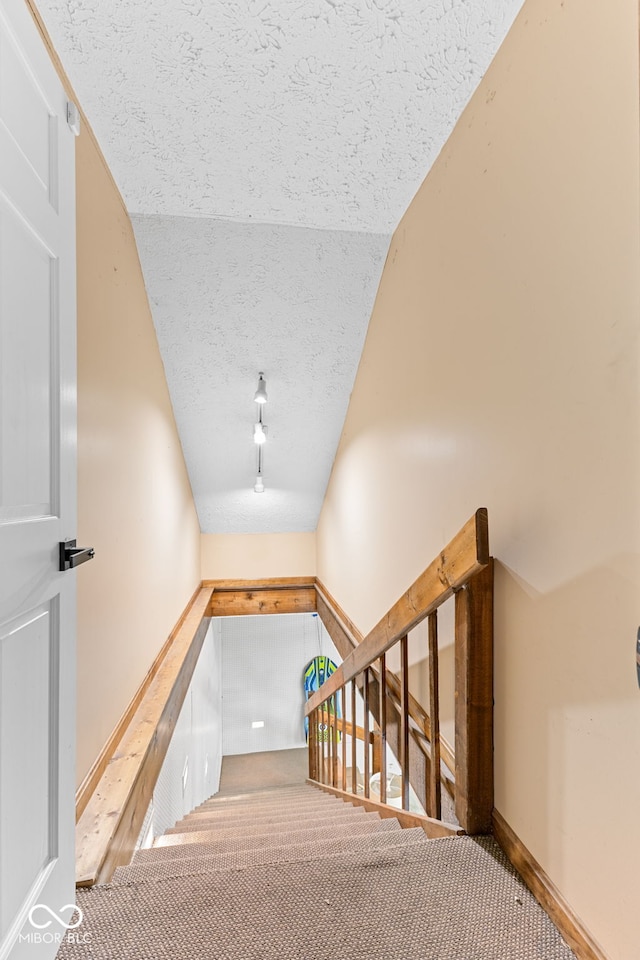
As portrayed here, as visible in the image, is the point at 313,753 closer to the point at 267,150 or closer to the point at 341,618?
the point at 341,618

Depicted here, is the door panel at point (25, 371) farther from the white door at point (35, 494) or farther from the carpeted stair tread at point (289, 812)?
the carpeted stair tread at point (289, 812)

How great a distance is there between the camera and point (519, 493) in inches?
48.0

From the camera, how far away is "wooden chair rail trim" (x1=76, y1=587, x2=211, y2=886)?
1.26m

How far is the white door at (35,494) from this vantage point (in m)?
0.83

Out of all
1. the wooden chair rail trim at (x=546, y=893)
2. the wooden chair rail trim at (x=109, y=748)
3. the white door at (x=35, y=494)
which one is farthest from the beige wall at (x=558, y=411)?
the wooden chair rail trim at (x=109, y=748)

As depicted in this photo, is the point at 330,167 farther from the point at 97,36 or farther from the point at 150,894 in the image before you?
the point at 150,894

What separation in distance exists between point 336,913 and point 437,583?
757 millimetres

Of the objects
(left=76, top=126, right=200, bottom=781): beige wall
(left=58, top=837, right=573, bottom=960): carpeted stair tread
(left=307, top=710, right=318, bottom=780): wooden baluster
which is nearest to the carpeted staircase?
(left=58, top=837, right=573, bottom=960): carpeted stair tread

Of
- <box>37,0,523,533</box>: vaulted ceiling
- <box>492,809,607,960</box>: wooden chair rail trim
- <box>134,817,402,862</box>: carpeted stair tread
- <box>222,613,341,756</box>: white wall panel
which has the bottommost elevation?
<box>222,613,341,756</box>: white wall panel

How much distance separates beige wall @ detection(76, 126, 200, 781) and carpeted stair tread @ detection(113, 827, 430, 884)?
1.16ft

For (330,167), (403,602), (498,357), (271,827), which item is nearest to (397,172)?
(330,167)

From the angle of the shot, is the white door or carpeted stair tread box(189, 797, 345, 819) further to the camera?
carpeted stair tread box(189, 797, 345, 819)

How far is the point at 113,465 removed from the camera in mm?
1896

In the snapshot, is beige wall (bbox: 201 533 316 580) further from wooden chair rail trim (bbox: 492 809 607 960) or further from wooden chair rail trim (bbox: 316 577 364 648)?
wooden chair rail trim (bbox: 492 809 607 960)
